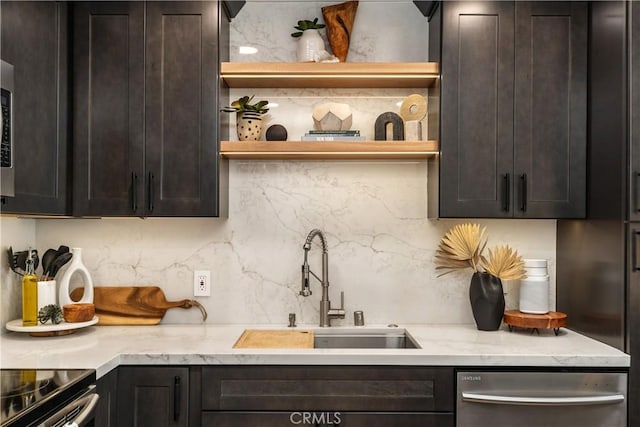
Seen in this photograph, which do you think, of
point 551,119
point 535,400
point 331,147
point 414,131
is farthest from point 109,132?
point 535,400

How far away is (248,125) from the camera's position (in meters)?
2.59

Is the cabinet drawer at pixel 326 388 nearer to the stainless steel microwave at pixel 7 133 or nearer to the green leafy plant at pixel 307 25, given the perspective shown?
the stainless steel microwave at pixel 7 133

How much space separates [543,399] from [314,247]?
1174 mm

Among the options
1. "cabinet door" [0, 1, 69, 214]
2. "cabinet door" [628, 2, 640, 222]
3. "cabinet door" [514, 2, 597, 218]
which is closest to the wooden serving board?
"cabinet door" [0, 1, 69, 214]

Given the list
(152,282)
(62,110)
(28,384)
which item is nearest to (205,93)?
(62,110)

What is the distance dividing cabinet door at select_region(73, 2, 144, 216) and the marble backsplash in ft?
1.08

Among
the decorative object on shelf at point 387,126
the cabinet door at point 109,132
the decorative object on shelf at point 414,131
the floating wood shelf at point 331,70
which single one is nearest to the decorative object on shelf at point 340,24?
the floating wood shelf at point 331,70

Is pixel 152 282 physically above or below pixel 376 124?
below

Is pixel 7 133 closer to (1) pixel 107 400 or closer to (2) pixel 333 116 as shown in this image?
(1) pixel 107 400

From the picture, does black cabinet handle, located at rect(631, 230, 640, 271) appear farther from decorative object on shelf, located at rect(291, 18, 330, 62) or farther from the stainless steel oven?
the stainless steel oven

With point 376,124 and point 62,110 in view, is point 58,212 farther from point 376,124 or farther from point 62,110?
point 376,124

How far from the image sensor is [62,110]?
236 centimetres

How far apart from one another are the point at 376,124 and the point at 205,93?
78 cm

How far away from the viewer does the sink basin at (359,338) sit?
2.60m
